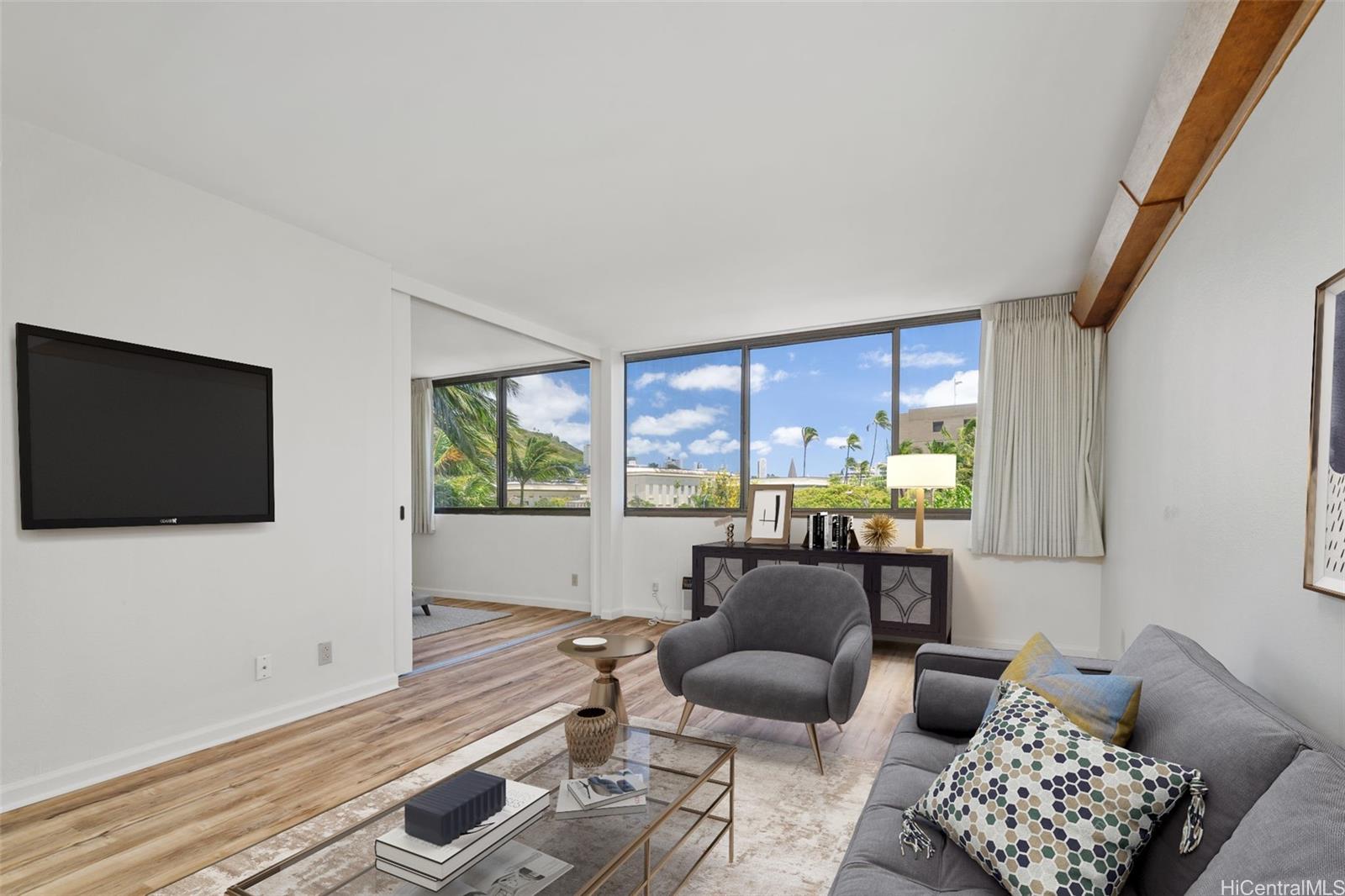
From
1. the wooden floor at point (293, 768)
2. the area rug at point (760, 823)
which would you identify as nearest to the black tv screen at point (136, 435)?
the wooden floor at point (293, 768)

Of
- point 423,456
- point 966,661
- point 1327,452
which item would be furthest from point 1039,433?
point 423,456

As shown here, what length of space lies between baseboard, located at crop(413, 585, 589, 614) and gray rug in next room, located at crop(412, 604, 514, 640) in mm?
370

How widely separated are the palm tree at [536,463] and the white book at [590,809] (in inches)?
203

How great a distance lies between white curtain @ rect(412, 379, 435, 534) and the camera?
23.8 ft

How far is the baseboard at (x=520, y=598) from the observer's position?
20.9 feet

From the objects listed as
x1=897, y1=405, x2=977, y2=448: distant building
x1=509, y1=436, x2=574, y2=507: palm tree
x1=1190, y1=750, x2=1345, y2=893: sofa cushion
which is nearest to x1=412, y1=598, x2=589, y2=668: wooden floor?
x1=509, y1=436, x2=574, y2=507: palm tree

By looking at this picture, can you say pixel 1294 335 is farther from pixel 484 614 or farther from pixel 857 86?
pixel 484 614

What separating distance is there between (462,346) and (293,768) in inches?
161

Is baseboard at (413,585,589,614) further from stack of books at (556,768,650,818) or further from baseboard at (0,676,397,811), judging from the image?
stack of books at (556,768,650,818)

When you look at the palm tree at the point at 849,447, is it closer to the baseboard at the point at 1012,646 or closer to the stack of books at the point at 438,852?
the baseboard at the point at 1012,646

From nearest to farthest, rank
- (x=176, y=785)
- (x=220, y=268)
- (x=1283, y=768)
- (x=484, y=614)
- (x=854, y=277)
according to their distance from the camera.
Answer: (x=1283, y=768) < (x=176, y=785) < (x=220, y=268) < (x=854, y=277) < (x=484, y=614)

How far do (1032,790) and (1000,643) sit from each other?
3.81 meters

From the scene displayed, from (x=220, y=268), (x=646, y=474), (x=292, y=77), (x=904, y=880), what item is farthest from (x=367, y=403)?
(x=904, y=880)

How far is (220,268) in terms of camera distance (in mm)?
3146
